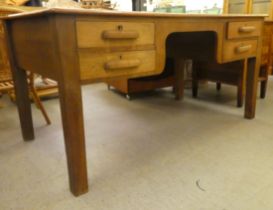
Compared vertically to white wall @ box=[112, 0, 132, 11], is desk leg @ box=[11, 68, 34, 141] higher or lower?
lower

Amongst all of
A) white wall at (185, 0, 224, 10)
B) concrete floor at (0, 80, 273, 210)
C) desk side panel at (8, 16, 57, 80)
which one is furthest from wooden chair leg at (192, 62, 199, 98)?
white wall at (185, 0, 224, 10)

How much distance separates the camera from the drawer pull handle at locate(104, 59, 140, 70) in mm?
1067

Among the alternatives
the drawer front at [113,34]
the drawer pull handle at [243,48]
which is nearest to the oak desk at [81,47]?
the drawer front at [113,34]

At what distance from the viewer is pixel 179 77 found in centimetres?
247

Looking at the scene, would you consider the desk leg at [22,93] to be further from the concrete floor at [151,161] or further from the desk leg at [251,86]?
the desk leg at [251,86]

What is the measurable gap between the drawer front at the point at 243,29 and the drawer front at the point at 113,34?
2.23ft

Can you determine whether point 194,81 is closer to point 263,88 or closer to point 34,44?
point 263,88

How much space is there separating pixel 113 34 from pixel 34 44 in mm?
402

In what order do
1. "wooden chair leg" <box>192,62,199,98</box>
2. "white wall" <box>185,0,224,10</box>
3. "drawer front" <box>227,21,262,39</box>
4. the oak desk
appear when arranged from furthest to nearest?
"white wall" <box>185,0,224,10</box> → "wooden chair leg" <box>192,62,199,98</box> → "drawer front" <box>227,21,262,39</box> → the oak desk

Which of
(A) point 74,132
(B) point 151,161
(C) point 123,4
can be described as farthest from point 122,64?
(C) point 123,4

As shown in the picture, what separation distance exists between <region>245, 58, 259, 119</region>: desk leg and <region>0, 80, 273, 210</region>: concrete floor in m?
0.08

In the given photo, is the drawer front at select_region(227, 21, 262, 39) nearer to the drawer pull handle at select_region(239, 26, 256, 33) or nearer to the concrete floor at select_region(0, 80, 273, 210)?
the drawer pull handle at select_region(239, 26, 256, 33)

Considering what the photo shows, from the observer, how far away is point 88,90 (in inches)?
117

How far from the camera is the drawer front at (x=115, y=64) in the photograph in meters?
1.01
